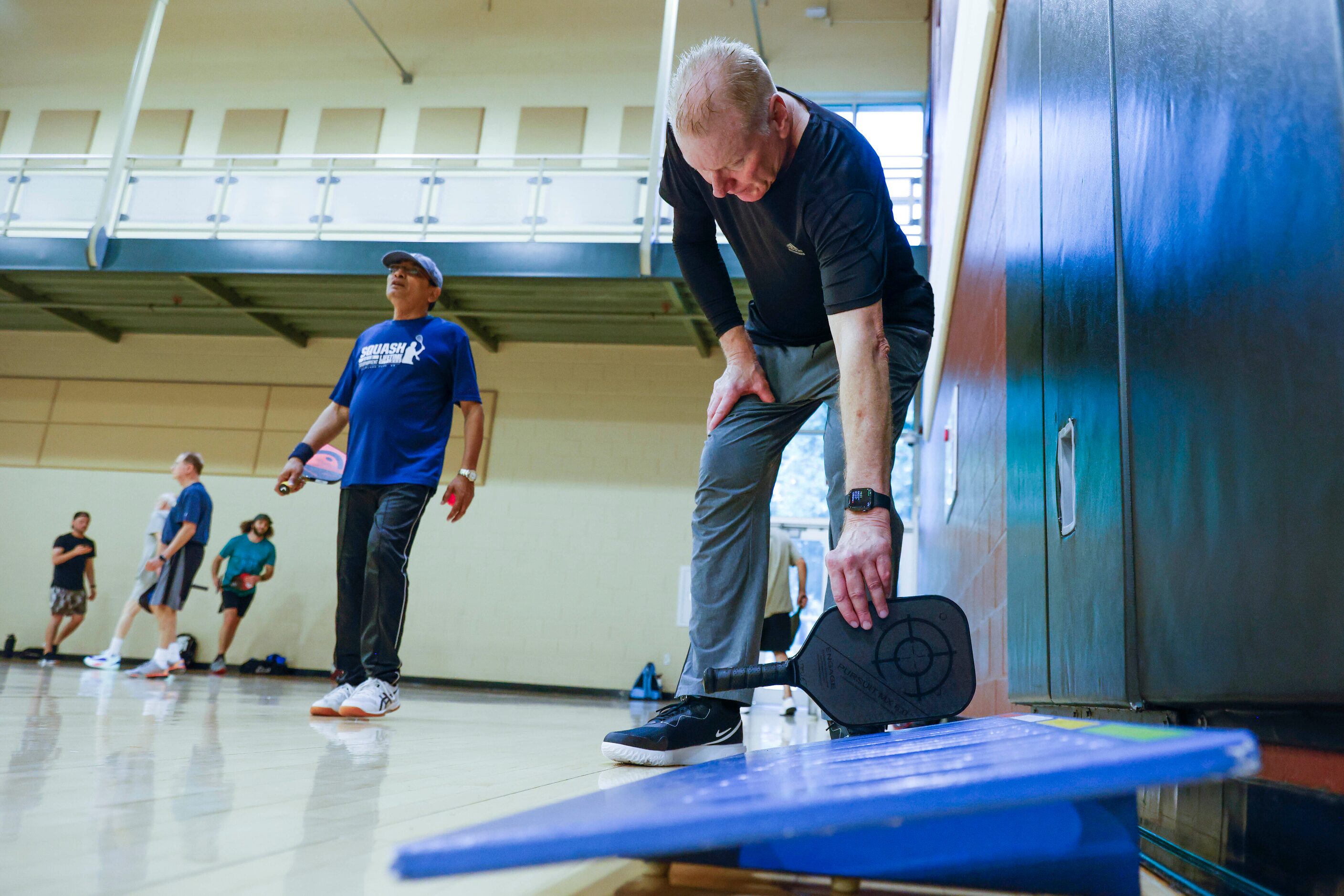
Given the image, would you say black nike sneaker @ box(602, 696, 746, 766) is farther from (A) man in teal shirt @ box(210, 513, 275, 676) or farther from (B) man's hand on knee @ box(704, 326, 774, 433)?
(A) man in teal shirt @ box(210, 513, 275, 676)

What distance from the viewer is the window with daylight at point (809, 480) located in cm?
830

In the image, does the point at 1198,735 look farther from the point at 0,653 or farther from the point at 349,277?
the point at 0,653

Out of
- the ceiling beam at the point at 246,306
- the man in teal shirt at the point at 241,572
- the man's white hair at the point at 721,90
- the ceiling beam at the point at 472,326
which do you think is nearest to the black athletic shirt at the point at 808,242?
the man's white hair at the point at 721,90

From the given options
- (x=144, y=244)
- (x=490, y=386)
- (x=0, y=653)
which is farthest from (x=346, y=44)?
(x=0, y=653)

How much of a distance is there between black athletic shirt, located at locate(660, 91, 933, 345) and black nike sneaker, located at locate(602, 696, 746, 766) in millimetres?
610

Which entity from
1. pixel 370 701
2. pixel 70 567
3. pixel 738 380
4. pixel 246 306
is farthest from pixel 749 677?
pixel 246 306

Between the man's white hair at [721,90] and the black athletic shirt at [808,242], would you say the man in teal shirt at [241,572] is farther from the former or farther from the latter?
the man's white hair at [721,90]

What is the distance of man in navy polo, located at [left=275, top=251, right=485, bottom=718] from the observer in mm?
2393

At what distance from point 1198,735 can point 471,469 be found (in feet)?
8.07

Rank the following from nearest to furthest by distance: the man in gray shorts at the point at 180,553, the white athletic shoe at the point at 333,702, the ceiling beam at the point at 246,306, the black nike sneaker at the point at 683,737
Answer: the black nike sneaker at the point at 683,737
the white athletic shoe at the point at 333,702
the man in gray shorts at the point at 180,553
the ceiling beam at the point at 246,306

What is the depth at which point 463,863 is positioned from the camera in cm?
32

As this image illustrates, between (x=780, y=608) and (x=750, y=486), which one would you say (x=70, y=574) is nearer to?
(x=780, y=608)

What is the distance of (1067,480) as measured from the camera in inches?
47.7

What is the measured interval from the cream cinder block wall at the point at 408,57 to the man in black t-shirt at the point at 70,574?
4511 millimetres
